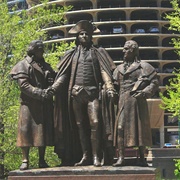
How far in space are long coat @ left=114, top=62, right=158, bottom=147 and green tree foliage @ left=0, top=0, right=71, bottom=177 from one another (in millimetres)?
8320

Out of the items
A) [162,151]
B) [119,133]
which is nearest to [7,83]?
[119,133]

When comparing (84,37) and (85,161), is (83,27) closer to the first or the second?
(84,37)

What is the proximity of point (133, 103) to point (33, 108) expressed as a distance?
1.75 meters

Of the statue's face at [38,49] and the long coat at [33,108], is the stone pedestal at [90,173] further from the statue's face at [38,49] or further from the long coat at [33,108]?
the statue's face at [38,49]

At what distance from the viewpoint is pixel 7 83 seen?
662 inches

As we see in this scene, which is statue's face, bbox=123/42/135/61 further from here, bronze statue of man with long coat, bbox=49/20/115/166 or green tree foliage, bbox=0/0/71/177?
green tree foliage, bbox=0/0/71/177

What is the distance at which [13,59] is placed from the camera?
17.1 m

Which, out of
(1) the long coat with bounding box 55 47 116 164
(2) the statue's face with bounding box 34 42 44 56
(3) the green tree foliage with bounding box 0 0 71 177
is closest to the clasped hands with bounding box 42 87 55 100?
(1) the long coat with bounding box 55 47 116 164

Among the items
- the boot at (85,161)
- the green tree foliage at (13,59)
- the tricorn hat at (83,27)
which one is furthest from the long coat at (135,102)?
the green tree foliage at (13,59)

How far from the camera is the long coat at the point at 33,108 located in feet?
25.7

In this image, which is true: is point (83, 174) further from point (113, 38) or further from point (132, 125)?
point (113, 38)

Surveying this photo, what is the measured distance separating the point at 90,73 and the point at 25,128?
1.51 metres

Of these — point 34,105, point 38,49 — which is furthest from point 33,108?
point 38,49

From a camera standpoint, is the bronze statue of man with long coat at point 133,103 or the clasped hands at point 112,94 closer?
the bronze statue of man with long coat at point 133,103
